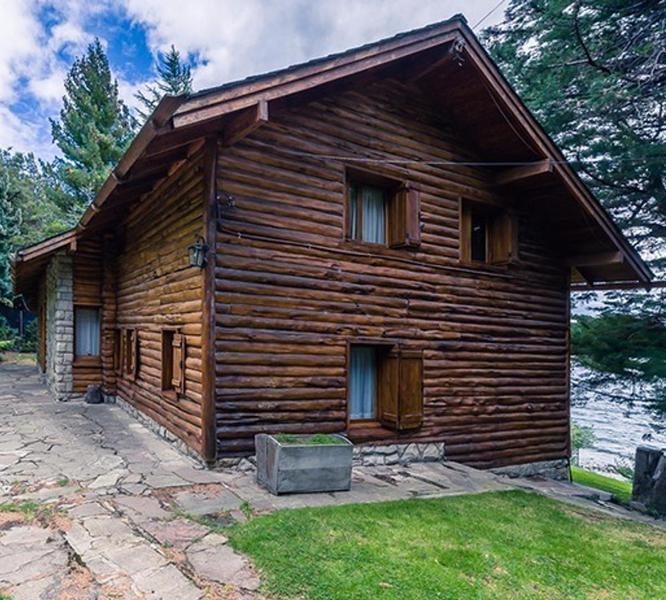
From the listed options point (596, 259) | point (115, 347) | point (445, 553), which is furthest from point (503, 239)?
point (115, 347)

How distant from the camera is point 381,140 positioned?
7625 millimetres

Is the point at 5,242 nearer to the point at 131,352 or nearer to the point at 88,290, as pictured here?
the point at 88,290

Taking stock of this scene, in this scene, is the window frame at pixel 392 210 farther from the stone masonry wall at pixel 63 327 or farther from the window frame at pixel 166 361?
the stone masonry wall at pixel 63 327

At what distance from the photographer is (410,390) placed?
747 cm

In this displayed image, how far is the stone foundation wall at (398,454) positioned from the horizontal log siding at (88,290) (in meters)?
7.46

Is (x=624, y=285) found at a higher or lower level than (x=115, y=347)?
higher

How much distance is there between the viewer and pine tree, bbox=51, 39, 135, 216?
79.2ft

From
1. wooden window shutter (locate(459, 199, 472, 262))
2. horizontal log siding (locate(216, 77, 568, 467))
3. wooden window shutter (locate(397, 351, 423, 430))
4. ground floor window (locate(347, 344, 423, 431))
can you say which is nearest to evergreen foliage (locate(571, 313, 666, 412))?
horizontal log siding (locate(216, 77, 568, 467))

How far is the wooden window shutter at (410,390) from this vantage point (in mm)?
7352

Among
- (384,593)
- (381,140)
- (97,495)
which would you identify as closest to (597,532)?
(384,593)

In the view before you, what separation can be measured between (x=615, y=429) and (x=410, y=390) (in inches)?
493

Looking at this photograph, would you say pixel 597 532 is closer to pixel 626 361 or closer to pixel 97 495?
pixel 97 495

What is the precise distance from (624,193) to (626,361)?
4.28 m

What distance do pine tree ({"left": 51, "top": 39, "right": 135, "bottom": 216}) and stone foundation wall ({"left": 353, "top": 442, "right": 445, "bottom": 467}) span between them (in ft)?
73.0
